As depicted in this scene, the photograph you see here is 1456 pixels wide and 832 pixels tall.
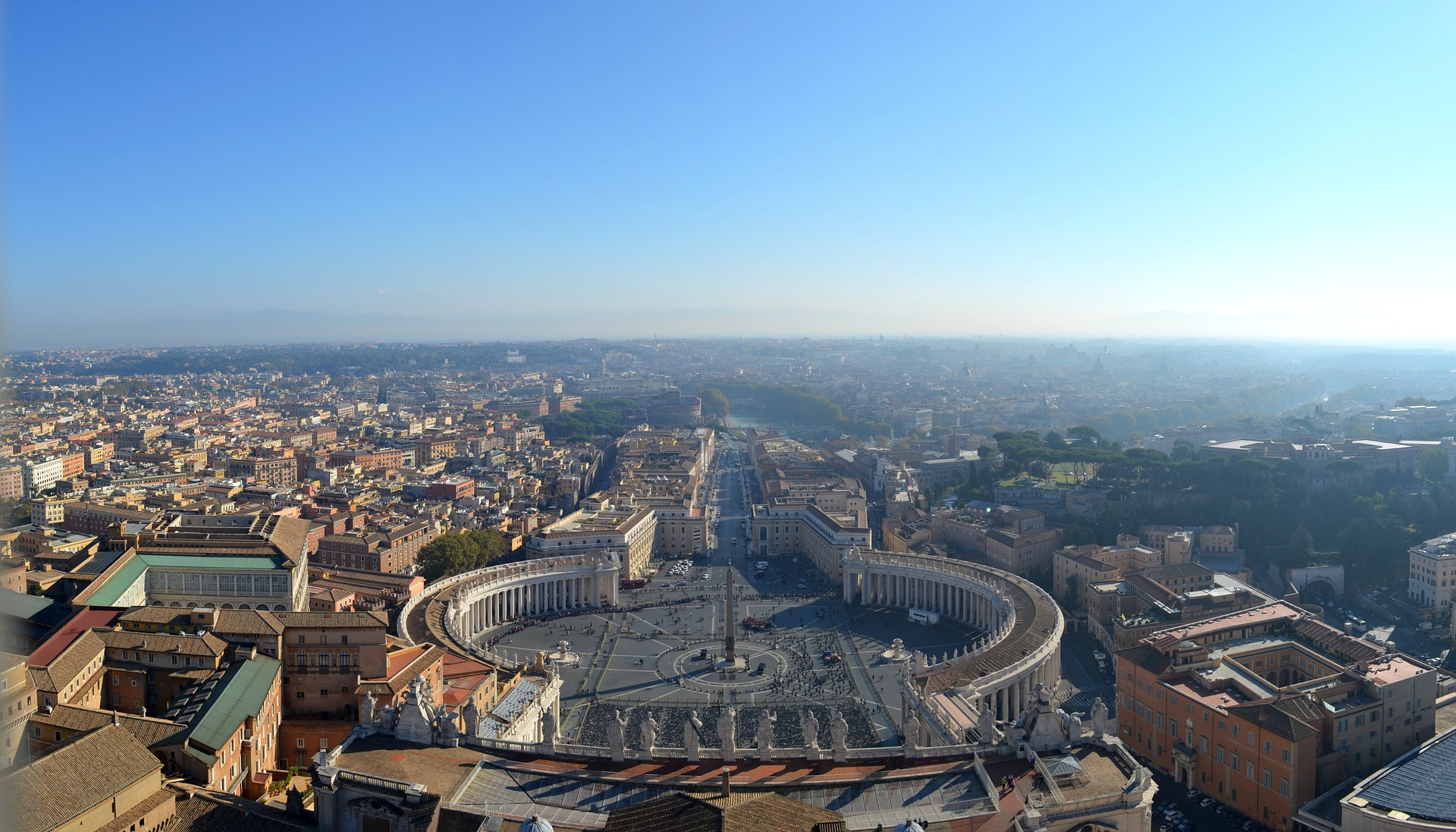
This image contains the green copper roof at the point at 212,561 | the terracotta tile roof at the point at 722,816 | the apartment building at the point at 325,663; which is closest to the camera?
the terracotta tile roof at the point at 722,816

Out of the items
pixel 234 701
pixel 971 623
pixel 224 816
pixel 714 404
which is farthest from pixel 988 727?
pixel 714 404

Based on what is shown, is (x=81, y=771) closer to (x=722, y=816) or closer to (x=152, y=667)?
(x=152, y=667)

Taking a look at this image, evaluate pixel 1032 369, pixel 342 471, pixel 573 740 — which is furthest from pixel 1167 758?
pixel 1032 369

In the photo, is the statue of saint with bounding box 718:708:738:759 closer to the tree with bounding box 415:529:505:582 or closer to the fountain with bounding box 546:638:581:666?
the fountain with bounding box 546:638:581:666

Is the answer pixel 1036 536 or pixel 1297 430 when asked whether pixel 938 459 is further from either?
pixel 1297 430

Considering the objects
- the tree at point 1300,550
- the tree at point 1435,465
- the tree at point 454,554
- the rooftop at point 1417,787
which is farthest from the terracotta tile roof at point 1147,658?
the tree at point 1435,465

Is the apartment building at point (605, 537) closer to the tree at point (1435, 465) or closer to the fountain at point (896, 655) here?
the fountain at point (896, 655)

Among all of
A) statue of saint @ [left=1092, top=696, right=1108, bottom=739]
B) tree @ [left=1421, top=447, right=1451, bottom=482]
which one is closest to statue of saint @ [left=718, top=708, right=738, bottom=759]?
statue of saint @ [left=1092, top=696, right=1108, bottom=739]
